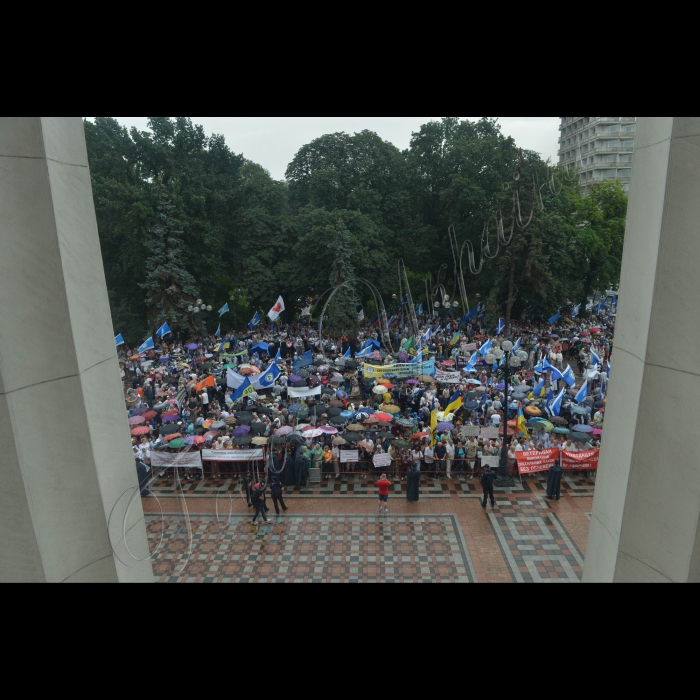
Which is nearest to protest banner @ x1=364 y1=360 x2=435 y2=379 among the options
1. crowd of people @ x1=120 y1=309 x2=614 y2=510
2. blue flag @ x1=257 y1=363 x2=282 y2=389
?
crowd of people @ x1=120 y1=309 x2=614 y2=510

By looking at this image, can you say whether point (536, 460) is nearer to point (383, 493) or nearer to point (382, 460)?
point (382, 460)

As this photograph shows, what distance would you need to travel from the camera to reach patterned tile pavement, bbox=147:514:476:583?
1094 centimetres

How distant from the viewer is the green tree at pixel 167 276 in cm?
3253

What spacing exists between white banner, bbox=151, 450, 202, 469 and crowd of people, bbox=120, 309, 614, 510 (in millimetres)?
223

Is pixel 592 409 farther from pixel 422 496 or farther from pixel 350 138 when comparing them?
pixel 350 138

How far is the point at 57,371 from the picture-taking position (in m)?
5.04

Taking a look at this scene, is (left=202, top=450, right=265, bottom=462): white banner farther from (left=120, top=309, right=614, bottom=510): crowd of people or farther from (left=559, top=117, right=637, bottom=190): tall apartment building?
(left=559, top=117, right=637, bottom=190): tall apartment building

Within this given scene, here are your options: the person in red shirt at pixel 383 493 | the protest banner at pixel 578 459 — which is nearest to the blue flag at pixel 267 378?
the person in red shirt at pixel 383 493

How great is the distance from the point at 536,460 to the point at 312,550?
639 cm

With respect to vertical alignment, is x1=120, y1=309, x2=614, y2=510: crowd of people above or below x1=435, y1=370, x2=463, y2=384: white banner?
below

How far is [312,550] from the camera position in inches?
465

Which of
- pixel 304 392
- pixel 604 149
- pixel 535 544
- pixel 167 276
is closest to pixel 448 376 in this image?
pixel 304 392

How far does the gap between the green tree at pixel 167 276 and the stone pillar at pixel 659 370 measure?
30.5m

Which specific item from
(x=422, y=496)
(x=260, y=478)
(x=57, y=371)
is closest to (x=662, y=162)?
(x=57, y=371)
